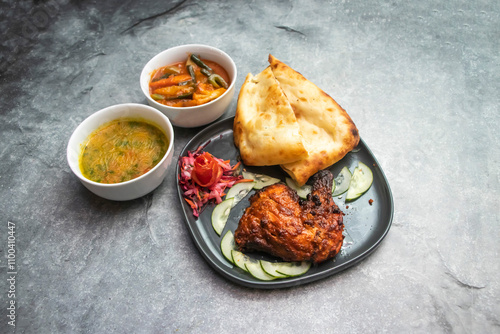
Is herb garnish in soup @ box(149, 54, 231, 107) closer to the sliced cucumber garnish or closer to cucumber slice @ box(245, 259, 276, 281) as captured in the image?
the sliced cucumber garnish

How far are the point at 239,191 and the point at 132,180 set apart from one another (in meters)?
1.09

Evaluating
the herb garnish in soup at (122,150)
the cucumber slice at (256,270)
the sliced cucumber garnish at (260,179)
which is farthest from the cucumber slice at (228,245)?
the herb garnish in soup at (122,150)

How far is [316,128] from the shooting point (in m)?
4.40

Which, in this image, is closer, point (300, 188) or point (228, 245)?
point (228, 245)

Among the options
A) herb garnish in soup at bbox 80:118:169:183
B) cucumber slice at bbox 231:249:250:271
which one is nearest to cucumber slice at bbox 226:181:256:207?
cucumber slice at bbox 231:249:250:271

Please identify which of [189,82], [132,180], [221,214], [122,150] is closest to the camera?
[132,180]

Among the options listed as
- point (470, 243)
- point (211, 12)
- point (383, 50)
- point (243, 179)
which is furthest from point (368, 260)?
point (211, 12)

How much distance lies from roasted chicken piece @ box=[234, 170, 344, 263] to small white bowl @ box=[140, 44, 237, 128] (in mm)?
1207

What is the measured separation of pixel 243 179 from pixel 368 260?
→ 4.95 feet

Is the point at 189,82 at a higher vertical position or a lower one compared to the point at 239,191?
higher

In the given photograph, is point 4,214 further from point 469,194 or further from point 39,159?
point 469,194

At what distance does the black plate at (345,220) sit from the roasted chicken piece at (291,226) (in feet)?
0.56

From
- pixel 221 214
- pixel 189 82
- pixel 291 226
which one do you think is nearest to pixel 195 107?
pixel 189 82

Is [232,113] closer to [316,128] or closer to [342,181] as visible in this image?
[316,128]
